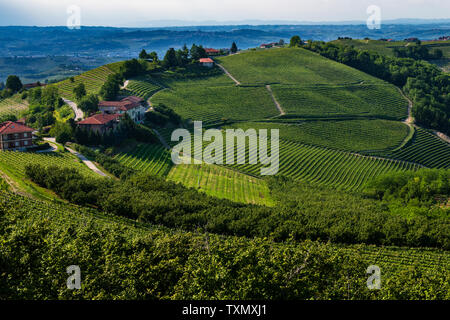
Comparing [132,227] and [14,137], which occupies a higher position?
[14,137]

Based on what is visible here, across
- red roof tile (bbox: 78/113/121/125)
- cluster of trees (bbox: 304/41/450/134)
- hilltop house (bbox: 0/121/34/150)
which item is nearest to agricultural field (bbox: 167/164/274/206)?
red roof tile (bbox: 78/113/121/125)

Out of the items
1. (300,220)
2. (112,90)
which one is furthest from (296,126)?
(300,220)

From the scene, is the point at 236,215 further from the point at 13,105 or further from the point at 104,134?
the point at 13,105

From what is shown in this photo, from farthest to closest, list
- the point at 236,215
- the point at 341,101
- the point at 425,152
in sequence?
the point at 341,101 → the point at 425,152 → the point at 236,215

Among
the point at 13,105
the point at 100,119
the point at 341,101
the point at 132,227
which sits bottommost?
the point at 132,227

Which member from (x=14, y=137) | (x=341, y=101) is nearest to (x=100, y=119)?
(x=14, y=137)

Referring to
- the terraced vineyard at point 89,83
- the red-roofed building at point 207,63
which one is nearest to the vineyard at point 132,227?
the terraced vineyard at point 89,83

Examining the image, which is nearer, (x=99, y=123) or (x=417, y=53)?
(x=99, y=123)
